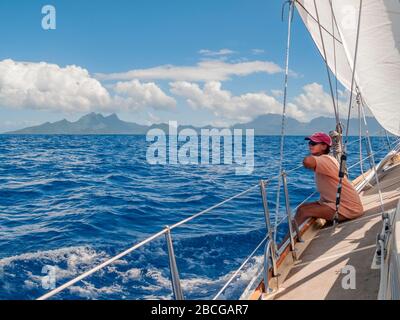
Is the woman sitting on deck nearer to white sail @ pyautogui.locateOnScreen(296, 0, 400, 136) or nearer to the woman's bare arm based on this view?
the woman's bare arm

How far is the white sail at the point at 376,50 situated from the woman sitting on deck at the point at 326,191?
189 cm

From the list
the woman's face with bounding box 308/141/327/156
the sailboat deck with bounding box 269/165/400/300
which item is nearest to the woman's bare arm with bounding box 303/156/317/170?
the woman's face with bounding box 308/141/327/156

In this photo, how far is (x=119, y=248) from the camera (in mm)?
7871

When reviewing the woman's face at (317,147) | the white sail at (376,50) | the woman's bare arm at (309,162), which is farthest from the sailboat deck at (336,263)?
the white sail at (376,50)

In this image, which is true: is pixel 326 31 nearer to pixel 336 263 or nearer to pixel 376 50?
pixel 376 50

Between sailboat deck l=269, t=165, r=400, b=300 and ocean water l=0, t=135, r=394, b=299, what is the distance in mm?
1734

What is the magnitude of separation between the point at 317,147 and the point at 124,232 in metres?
5.31

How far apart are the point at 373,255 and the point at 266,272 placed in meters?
1.17

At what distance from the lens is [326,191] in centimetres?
532

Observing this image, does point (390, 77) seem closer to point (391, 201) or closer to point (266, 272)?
point (391, 201)

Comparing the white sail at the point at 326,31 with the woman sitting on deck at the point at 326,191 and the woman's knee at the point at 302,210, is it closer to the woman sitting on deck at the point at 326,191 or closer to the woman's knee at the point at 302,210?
the woman sitting on deck at the point at 326,191

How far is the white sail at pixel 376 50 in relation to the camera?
21.4 ft
